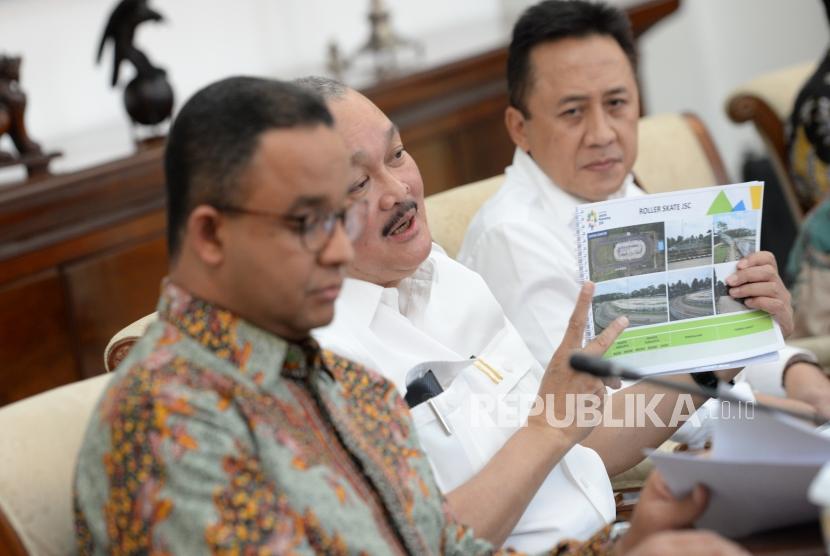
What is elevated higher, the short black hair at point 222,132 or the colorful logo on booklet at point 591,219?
the short black hair at point 222,132

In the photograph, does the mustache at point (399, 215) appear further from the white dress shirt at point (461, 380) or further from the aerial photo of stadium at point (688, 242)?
the aerial photo of stadium at point (688, 242)

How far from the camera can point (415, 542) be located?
132cm

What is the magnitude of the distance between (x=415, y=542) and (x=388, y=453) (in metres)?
0.10

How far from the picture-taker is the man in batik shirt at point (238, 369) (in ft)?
3.68

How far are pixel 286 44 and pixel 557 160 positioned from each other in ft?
7.06

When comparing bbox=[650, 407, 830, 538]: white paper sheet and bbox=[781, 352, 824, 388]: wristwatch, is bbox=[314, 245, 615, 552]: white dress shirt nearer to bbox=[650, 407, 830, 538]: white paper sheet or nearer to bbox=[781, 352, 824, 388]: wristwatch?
bbox=[650, 407, 830, 538]: white paper sheet

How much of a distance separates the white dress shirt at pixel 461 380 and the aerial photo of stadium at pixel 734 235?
13.6 inches

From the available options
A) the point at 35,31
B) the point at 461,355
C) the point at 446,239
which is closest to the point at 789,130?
the point at 446,239

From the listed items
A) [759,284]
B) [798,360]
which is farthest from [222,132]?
[798,360]

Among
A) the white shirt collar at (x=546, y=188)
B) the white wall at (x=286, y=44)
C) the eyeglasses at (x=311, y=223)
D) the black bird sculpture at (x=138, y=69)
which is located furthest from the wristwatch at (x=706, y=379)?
the black bird sculpture at (x=138, y=69)

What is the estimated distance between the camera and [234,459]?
1147 mm

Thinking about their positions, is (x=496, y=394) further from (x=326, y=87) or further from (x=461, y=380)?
(x=326, y=87)

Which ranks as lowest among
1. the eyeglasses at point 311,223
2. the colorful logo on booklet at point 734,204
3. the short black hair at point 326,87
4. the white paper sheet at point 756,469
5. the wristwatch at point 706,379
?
the wristwatch at point 706,379

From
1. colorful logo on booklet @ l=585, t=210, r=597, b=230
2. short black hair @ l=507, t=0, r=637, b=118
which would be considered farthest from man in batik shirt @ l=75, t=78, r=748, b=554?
short black hair @ l=507, t=0, r=637, b=118
